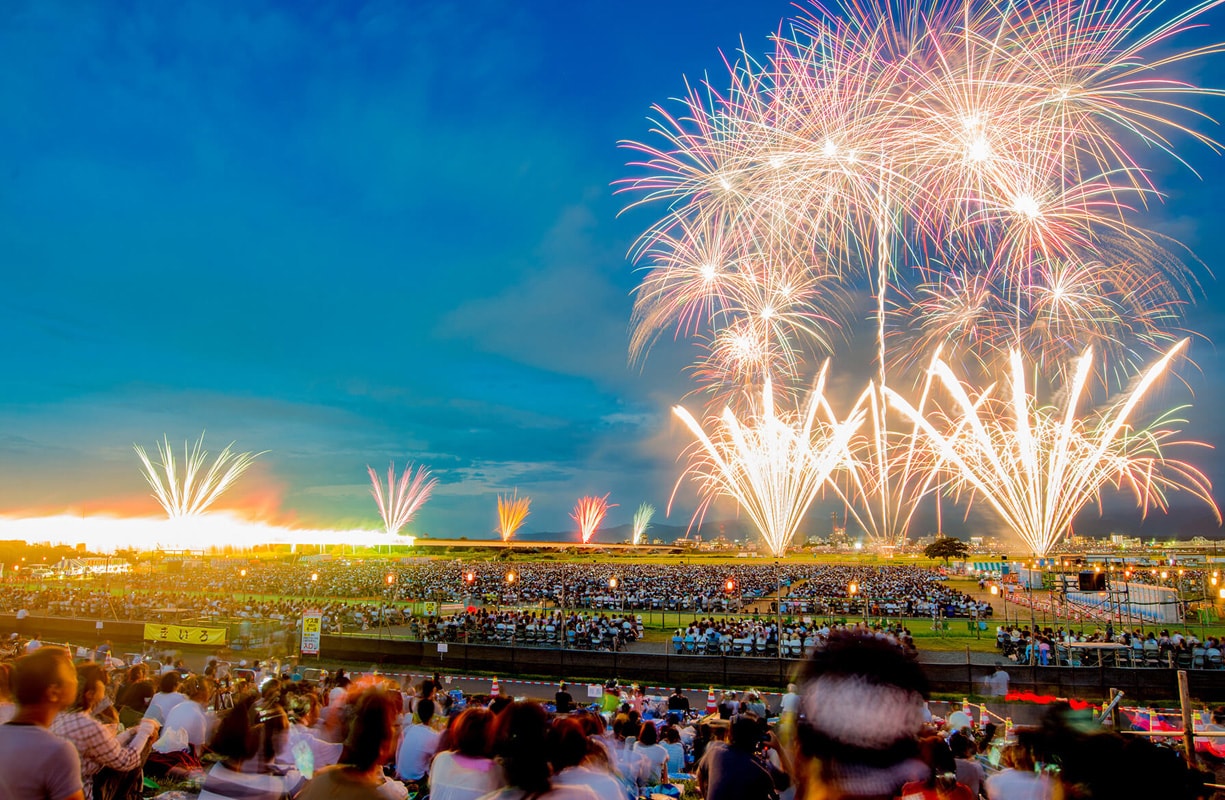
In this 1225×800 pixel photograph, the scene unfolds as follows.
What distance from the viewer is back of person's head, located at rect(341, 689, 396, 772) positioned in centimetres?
327

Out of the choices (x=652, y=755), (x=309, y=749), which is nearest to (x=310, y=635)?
(x=309, y=749)

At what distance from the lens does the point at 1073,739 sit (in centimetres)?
273

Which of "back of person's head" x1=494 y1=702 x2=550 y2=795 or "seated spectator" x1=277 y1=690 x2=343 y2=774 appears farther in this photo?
"seated spectator" x1=277 y1=690 x2=343 y2=774

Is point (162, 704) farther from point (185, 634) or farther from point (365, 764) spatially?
point (185, 634)

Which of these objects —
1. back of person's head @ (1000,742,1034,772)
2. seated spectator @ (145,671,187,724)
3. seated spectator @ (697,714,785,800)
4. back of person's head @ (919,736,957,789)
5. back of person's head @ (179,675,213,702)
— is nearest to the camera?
seated spectator @ (697,714,785,800)

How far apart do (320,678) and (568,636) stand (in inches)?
444

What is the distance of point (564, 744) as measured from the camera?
367 centimetres

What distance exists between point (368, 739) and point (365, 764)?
105mm

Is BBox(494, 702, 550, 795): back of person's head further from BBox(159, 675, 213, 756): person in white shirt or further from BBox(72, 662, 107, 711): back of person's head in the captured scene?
BBox(159, 675, 213, 756): person in white shirt

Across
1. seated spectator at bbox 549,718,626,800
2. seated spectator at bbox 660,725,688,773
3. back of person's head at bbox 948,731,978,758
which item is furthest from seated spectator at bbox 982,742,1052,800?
seated spectator at bbox 660,725,688,773

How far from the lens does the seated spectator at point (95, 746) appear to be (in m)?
4.30

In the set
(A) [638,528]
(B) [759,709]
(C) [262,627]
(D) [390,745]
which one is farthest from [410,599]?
(A) [638,528]

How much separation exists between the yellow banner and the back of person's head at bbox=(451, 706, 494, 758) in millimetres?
25787

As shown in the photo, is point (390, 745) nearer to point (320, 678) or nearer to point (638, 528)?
point (320, 678)
